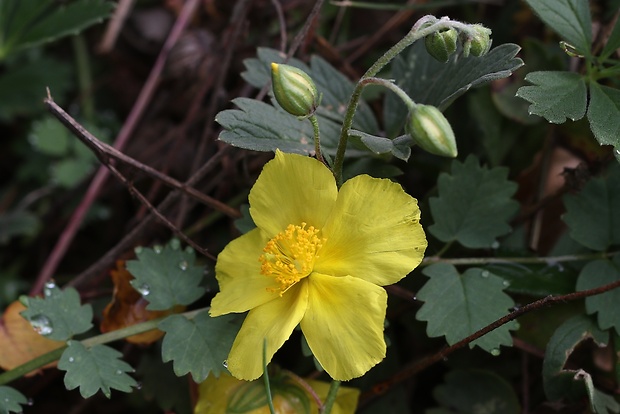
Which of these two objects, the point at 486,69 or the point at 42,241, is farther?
the point at 42,241

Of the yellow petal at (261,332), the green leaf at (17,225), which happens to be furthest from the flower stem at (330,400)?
the green leaf at (17,225)

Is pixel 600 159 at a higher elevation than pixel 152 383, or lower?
higher

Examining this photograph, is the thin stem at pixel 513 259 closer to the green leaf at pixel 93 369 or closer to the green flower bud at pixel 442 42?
the green flower bud at pixel 442 42

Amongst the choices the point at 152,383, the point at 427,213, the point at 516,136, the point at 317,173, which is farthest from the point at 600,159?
the point at 152,383

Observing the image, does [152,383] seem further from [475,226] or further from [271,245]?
[475,226]

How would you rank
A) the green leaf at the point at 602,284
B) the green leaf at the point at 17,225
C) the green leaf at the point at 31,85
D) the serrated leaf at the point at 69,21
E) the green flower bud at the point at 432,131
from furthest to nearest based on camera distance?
the green leaf at the point at 31,85 → the green leaf at the point at 17,225 → the serrated leaf at the point at 69,21 → the green leaf at the point at 602,284 → the green flower bud at the point at 432,131

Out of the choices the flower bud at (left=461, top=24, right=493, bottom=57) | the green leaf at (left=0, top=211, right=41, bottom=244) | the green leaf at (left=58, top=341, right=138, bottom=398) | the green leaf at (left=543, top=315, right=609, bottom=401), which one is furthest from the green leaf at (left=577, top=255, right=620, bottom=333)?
the green leaf at (left=0, top=211, right=41, bottom=244)

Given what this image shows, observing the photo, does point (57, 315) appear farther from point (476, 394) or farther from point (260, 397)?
point (476, 394)
